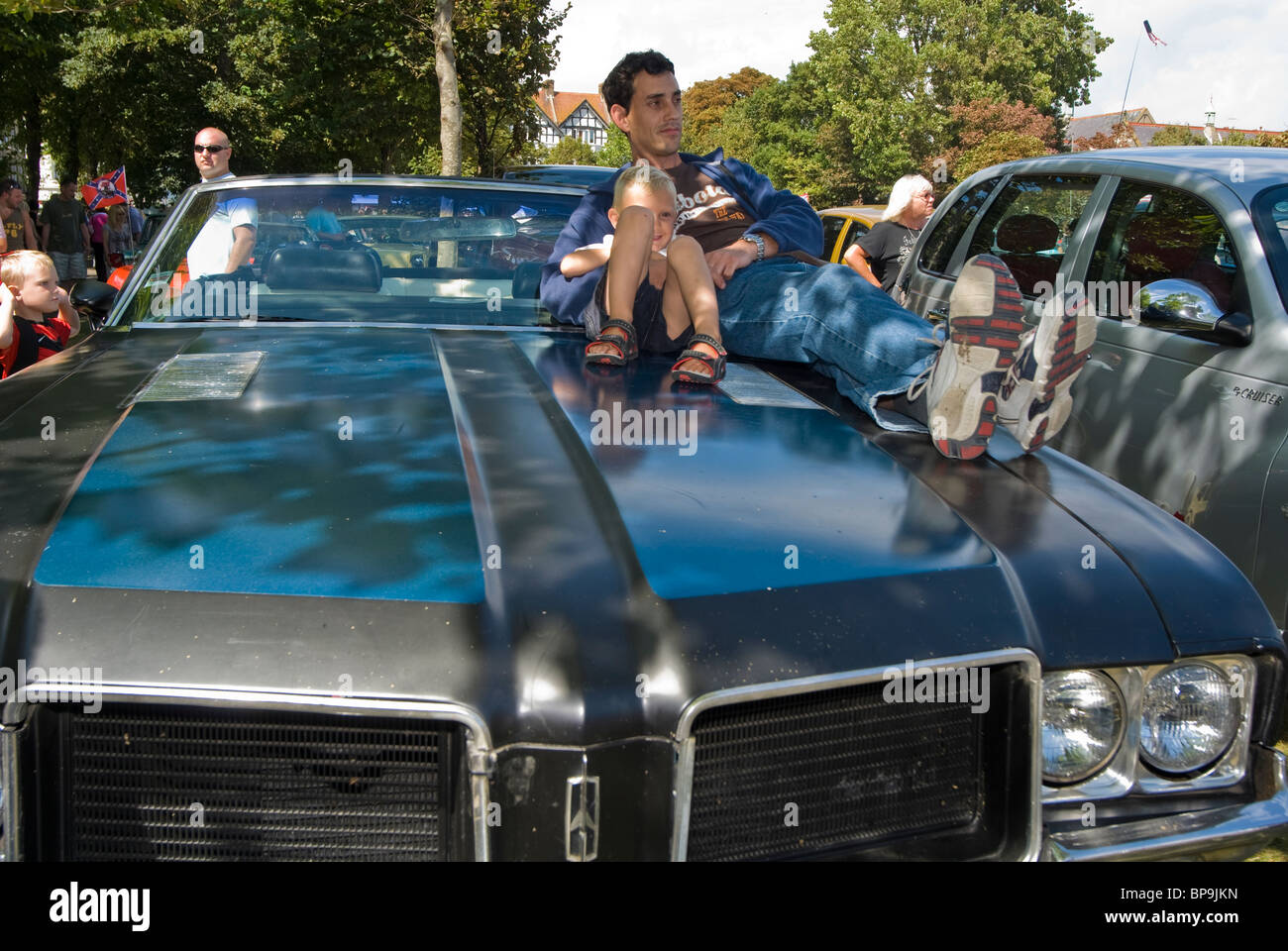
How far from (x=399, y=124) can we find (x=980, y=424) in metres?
20.3

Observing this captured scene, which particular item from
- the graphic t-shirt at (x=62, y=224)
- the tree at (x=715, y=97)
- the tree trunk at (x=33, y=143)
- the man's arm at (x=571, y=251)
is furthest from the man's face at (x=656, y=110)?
the tree at (x=715, y=97)

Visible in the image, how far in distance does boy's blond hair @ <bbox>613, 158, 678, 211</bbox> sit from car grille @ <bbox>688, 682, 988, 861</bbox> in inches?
82.0

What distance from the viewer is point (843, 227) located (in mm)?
10961

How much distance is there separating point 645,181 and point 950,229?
324cm

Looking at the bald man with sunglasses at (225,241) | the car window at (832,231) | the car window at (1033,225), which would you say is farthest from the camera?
the car window at (832,231)

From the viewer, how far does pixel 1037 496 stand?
2242 mm

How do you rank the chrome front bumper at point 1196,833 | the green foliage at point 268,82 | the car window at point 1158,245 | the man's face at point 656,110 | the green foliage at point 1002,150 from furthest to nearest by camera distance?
the green foliage at point 1002,150, the green foliage at point 268,82, the car window at point 1158,245, the man's face at point 656,110, the chrome front bumper at point 1196,833

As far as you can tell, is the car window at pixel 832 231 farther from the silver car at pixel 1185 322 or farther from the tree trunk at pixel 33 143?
the tree trunk at pixel 33 143

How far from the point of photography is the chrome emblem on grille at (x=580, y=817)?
4.95 ft

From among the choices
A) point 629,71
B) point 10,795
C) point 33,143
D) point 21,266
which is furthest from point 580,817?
point 33,143

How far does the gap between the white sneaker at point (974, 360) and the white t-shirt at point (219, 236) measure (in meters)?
2.18

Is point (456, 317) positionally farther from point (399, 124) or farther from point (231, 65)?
point (231, 65)

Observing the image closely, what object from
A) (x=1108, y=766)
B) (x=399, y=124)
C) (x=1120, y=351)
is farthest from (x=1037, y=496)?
(x=399, y=124)

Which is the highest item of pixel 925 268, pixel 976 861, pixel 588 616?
pixel 925 268
